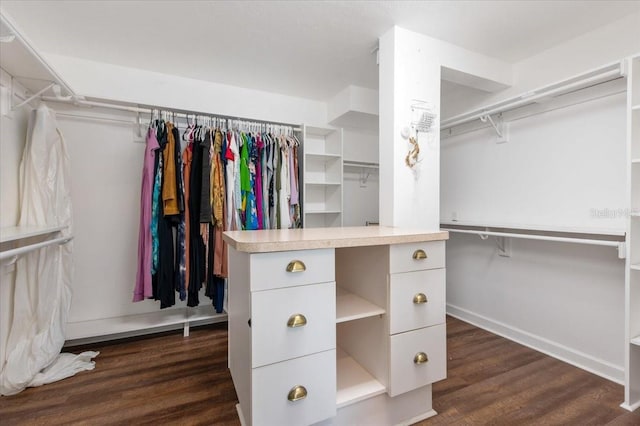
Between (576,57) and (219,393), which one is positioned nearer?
(219,393)

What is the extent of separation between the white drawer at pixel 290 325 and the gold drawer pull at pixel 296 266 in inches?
3.0

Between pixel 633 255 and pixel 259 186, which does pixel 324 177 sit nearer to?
pixel 259 186

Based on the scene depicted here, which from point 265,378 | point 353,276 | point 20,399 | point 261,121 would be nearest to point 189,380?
point 20,399

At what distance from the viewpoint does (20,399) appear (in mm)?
1589

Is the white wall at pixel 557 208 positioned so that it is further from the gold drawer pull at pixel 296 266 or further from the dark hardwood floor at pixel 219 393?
the gold drawer pull at pixel 296 266

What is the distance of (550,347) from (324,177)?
96.6 inches

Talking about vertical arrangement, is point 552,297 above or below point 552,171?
below

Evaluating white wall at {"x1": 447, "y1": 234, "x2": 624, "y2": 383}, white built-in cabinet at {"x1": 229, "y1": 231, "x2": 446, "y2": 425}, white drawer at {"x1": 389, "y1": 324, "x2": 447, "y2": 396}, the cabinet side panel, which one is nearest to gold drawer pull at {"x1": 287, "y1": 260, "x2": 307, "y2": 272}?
white built-in cabinet at {"x1": 229, "y1": 231, "x2": 446, "y2": 425}

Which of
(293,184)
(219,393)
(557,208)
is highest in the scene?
(293,184)

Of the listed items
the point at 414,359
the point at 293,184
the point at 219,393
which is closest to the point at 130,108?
the point at 293,184

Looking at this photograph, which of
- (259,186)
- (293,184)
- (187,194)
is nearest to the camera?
(187,194)

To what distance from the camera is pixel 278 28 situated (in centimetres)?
194

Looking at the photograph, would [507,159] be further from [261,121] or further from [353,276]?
[261,121]

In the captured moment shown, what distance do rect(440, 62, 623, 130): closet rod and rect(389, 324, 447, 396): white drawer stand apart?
1648 mm
